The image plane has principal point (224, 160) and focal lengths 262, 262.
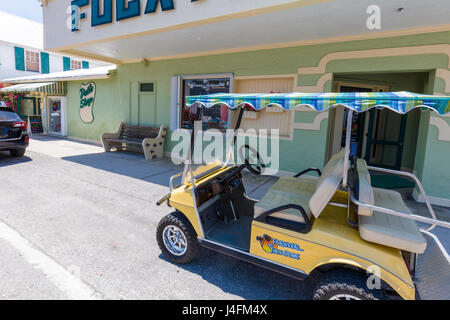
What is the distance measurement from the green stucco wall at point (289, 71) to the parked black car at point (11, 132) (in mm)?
3129

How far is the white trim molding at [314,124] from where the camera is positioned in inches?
237

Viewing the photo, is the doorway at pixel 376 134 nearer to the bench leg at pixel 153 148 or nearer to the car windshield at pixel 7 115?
the bench leg at pixel 153 148

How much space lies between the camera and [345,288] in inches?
77.5

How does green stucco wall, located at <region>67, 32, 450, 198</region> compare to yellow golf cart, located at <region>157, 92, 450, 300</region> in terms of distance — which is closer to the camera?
yellow golf cart, located at <region>157, 92, 450, 300</region>

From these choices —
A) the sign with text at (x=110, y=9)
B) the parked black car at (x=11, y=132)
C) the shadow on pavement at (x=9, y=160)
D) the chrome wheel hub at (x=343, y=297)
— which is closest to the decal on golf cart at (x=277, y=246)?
the chrome wheel hub at (x=343, y=297)

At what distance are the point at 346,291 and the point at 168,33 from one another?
6135 millimetres

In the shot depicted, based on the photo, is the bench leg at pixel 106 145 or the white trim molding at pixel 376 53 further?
the bench leg at pixel 106 145

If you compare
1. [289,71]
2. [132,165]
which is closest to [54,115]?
[132,165]

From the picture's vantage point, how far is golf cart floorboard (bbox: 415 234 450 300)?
2.04m

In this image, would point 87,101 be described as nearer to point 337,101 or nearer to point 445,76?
point 337,101

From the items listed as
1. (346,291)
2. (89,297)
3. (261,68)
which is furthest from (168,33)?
(346,291)

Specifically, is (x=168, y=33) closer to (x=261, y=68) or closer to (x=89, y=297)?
(x=261, y=68)

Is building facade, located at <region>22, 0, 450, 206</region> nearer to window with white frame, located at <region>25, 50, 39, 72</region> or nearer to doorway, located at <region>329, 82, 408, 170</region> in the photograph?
doorway, located at <region>329, 82, 408, 170</region>

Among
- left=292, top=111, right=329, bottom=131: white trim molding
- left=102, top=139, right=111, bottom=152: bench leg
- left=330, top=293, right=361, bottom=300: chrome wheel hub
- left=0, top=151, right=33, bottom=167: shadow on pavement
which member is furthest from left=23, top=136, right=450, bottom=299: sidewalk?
left=292, top=111, right=329, bottom=131: white trim molding
